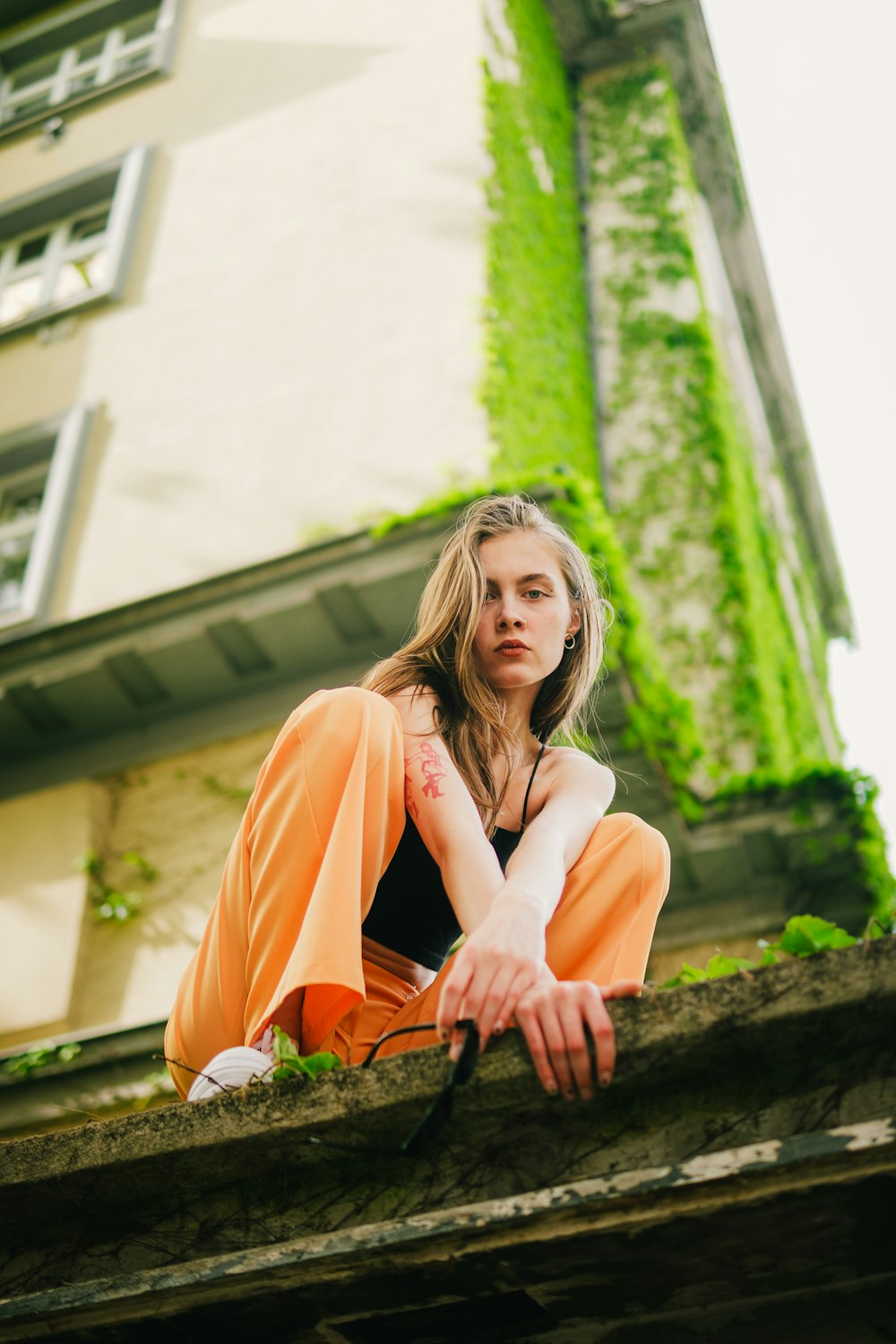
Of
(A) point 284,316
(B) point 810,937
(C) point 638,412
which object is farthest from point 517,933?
(C) point 638,412

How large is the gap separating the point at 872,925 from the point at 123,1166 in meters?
1.29

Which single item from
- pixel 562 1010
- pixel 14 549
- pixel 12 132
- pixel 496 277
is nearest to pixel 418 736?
pixel 562 1010

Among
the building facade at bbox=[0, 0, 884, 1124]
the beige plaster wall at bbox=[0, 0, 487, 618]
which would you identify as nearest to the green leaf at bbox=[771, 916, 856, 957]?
the building facade at bbox=[0, 0, 884, 1124]

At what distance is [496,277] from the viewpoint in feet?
29.4

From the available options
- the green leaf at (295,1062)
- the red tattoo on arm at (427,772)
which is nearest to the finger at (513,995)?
the green leaf at (295,1062)

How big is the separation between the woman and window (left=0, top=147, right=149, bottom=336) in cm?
Answer: 902

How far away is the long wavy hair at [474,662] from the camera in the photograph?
9.20ft

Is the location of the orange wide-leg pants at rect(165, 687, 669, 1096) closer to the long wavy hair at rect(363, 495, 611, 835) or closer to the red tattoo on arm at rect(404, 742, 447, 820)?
the red tattoo on arm at rect(404, 742, 447, 820)

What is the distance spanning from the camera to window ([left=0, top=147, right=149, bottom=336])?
430 inches

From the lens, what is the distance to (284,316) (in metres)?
9.52

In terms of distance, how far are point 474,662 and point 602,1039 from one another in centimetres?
133

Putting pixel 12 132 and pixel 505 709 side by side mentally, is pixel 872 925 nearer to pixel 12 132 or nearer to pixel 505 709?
pixel 505 709

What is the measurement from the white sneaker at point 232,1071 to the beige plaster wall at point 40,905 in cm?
515

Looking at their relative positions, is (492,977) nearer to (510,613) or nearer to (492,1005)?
(492,1005)
